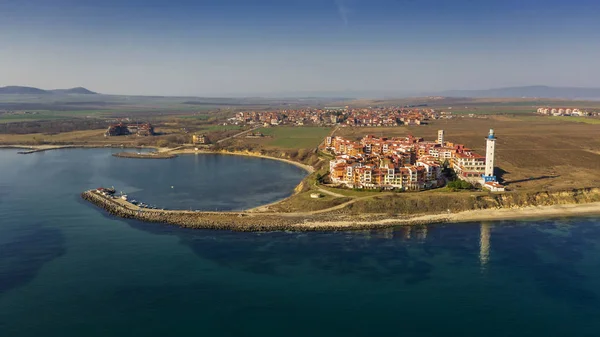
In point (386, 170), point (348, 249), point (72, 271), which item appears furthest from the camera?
point (386, 170)

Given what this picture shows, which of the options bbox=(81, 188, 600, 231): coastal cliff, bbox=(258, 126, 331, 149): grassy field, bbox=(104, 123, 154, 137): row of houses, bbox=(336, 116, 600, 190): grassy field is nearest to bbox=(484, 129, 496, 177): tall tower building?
bbox=(336, 116, 600, 190): grassy field

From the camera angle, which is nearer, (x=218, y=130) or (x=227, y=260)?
(x=227, y=260)

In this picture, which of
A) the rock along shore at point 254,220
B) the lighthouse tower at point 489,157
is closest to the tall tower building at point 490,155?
the lighthouse tower at point 489,157

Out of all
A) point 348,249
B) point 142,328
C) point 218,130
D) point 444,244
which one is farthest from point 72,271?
point 218,130

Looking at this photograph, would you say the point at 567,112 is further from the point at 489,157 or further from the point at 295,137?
the point at 489,157

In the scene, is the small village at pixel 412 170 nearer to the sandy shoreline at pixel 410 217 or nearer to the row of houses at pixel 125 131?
the sandy shoreline at pixel 410 217

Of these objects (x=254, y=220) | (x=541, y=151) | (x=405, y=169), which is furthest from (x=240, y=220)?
(x=541, y=151)

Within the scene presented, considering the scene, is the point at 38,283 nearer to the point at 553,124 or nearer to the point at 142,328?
the point at 142,328

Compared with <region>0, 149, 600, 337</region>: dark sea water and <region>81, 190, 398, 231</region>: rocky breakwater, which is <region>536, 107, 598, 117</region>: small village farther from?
<region>81, 190, 398, 231</region>: rocky breakwater
